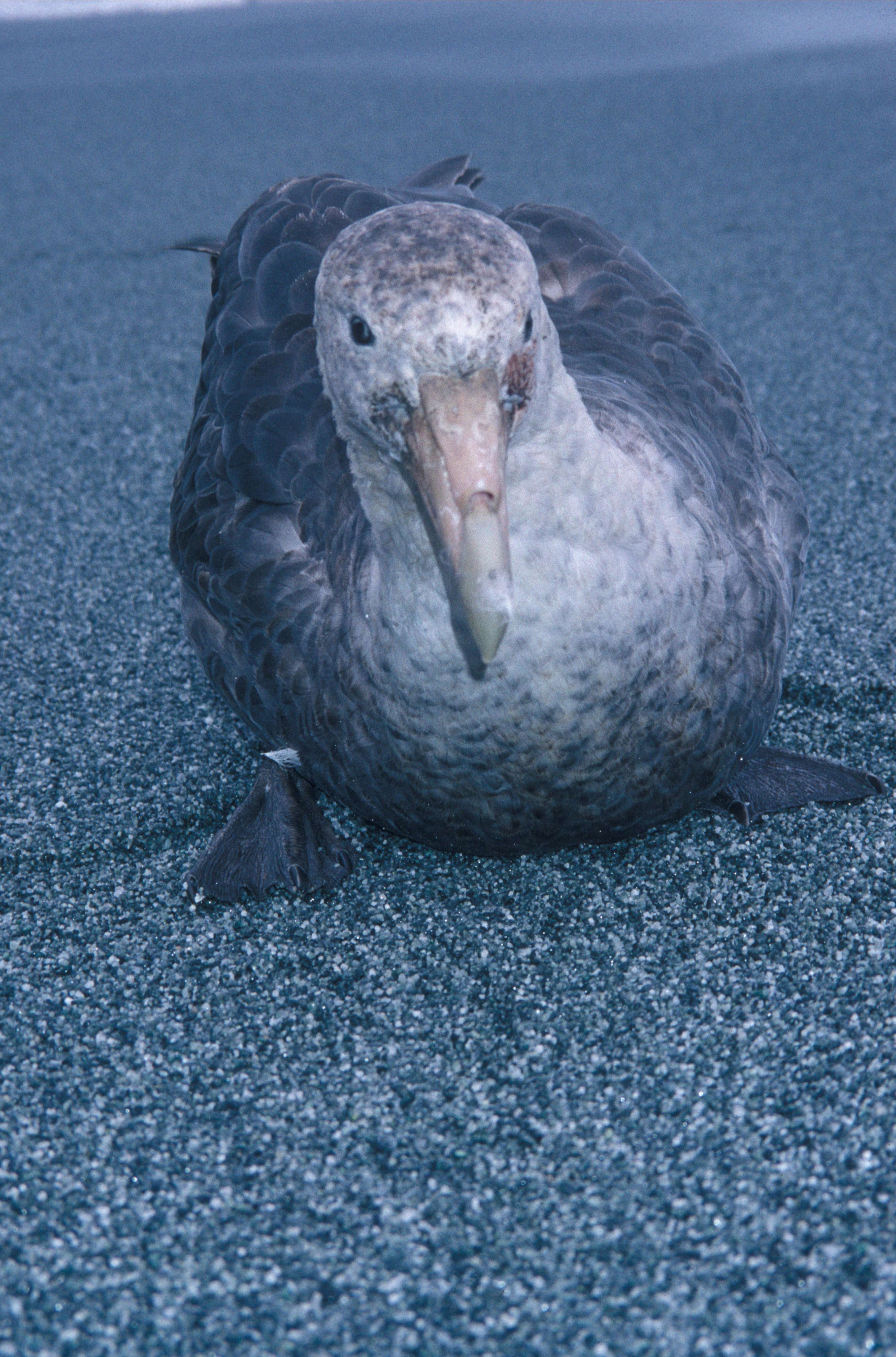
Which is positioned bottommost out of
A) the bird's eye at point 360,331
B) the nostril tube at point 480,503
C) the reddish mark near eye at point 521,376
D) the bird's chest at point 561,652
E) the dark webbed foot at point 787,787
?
the dark webbed foot at point 787,787

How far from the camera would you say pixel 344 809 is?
236 centimetres

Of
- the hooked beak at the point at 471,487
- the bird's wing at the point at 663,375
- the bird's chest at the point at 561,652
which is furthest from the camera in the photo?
the bird's wing at the point at 663,375

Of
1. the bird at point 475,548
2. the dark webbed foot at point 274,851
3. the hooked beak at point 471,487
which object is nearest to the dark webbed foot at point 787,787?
the bird at point 475,548

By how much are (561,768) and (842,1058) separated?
51cm

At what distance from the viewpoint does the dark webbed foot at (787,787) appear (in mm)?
2148

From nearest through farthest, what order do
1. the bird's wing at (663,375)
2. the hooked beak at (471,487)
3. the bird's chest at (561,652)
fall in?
the hooked beak at (471,487), the bird's chest at (561,652), the bird's wing at (663,375)

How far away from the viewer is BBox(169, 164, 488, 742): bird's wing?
2.07m

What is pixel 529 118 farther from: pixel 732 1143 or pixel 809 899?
pixel 732 1143

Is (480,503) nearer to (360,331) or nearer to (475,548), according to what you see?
(475,548)

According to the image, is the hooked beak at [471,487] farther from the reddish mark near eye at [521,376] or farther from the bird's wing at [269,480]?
the bird's wing at [269,480]

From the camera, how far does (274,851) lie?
2123 mm

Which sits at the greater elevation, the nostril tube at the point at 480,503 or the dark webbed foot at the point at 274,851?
the nostril tube at the point at 480,503

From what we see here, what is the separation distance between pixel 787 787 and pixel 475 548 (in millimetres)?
893

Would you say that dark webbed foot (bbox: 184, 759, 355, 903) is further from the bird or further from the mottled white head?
the mottled white head
